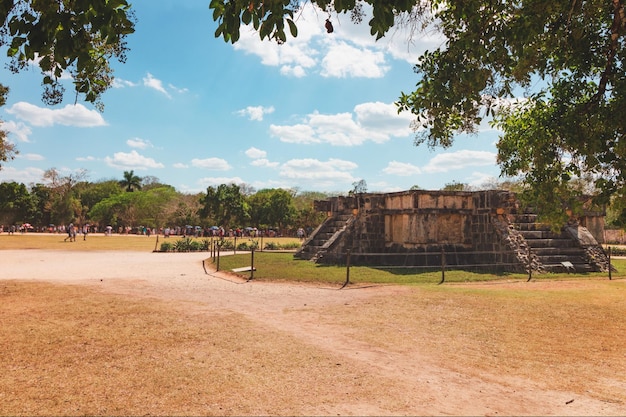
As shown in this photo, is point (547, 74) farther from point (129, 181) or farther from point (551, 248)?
point (129, 181)

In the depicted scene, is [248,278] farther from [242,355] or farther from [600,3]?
[600,3]

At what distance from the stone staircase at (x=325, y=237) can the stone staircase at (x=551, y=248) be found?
260 inches

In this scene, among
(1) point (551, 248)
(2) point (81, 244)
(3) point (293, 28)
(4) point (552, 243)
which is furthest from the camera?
(2) point (81, 244)

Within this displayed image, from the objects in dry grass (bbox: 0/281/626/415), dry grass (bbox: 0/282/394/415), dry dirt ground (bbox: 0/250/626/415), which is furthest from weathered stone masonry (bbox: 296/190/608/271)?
dry grass (bbox: 0/282/394/415)

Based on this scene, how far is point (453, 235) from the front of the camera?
17.0 m

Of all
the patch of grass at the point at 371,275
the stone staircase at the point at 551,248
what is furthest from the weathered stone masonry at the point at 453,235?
the patch of grass at the point at 371,275

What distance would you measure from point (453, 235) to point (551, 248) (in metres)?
3.38

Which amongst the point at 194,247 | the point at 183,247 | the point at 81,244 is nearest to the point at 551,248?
the point at 194,247

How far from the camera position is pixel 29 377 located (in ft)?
14.7

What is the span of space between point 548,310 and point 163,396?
23.6 ft

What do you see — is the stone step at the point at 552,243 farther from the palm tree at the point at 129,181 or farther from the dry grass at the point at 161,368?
the palm tree at the point at 129,181

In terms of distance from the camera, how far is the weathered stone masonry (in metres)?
15.6

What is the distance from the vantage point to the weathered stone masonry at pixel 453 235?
15633mm

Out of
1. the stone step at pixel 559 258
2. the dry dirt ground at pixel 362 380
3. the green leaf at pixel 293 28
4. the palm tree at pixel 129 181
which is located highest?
the palm tree at pixel 129 181
